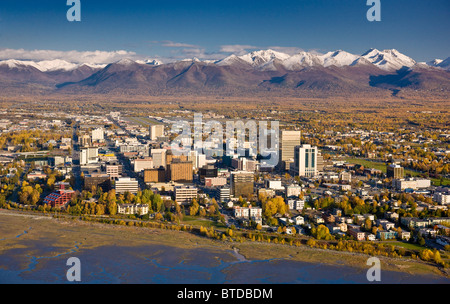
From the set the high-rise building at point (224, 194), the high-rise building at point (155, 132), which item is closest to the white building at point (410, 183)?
the high-rise building at point (224, 194)

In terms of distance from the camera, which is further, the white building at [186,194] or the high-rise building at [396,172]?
the high-rise building at [396,172]

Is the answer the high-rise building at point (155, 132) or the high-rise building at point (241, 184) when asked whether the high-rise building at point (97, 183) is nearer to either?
the high-rise building at point (241, 184)

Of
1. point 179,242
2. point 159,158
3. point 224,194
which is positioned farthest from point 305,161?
point 179,242

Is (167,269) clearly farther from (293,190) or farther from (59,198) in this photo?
(293,190)

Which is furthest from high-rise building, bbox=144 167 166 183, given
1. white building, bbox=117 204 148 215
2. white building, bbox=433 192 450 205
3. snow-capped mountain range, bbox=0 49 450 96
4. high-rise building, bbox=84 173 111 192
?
snow-capped mountain range, bbox=0 49 450 96

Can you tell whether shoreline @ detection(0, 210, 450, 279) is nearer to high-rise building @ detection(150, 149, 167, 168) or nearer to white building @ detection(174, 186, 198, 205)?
white building @ detection(174, 186, 198, 205)
